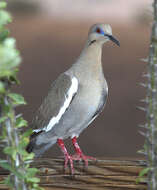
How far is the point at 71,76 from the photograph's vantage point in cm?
98

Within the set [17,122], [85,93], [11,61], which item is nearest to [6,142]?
[17,122]

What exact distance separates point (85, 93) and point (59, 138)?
0.16 m

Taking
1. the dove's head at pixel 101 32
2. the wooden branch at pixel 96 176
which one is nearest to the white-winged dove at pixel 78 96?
the dove's head at pixel 101 32

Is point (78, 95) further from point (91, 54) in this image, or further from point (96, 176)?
point (96, 176)

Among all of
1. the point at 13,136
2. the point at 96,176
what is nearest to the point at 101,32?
the point at 96,176

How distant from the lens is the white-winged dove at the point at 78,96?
38.3 inches

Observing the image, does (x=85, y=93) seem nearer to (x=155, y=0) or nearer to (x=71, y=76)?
(x=71, y=76)

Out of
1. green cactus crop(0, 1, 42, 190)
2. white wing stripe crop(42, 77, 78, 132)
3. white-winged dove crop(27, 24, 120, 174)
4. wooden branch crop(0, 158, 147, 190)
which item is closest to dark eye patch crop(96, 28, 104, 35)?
white-winged dove crop(27, 24, 120, 174)

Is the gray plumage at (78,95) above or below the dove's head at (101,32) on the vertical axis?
below

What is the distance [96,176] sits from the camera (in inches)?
26.9

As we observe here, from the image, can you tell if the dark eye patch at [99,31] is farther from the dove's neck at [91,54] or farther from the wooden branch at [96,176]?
the wooden branch at [96,176]

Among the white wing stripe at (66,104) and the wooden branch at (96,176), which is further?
the white wing stripe at (66,104)

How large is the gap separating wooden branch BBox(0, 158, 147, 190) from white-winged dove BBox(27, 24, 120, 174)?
0.25 metres

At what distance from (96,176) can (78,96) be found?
33 centimetres
